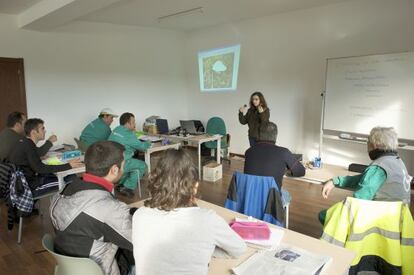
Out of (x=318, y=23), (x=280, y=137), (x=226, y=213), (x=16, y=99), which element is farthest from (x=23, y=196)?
(x=318, y=23)

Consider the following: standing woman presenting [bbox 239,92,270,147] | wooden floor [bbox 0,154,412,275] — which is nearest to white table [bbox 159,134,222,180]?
wooden floor [bbox 0,154,412,275]

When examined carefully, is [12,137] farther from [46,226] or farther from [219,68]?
[219,68]

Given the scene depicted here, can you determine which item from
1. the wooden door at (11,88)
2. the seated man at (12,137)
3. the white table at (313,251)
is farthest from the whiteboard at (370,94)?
the wooden door at (11,88)

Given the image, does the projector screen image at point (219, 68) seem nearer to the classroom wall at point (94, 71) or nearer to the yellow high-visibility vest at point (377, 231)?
the classroom wall at point (94, 71)

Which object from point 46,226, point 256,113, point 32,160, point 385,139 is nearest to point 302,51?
A: point 256,113

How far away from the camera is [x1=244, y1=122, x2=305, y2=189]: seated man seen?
2469 millimetres

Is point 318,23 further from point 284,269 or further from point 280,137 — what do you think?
point 284,269

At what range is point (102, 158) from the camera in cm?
154

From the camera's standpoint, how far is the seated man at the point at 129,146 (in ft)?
13.0

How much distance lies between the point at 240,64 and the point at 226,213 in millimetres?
5086

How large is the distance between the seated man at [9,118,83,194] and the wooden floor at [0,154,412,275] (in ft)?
1.88

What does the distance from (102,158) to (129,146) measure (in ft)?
8.39

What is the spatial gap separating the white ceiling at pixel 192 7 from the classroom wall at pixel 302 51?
10.9 inches

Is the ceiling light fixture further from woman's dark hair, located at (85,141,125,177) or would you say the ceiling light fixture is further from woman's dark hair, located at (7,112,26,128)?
woman's dark hair, located at (85,141,125,177)
